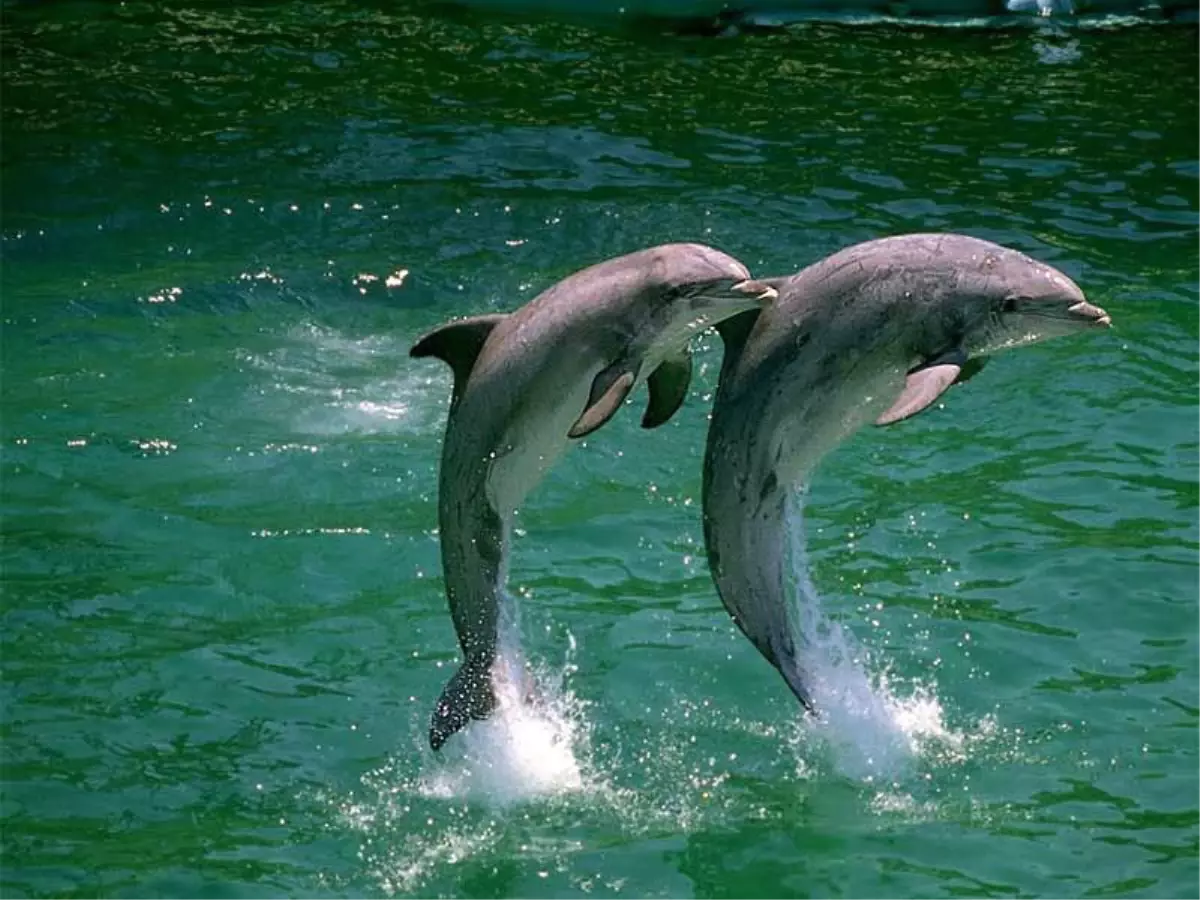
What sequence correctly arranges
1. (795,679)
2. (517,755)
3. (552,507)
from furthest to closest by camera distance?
(552,507), (517,755), (795,679)

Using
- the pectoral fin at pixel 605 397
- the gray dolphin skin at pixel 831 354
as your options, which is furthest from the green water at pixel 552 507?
the pectoral fin at pixel 605 397

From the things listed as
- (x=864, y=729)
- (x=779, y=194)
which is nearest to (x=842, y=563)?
(x=864, y=729)

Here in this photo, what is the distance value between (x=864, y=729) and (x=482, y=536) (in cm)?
195

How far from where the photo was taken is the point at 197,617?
30.8ft

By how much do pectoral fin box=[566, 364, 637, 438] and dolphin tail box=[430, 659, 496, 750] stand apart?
111 cm

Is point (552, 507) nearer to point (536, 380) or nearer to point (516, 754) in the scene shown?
point (516, 754)

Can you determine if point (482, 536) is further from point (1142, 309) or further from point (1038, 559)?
point (1142, 309)

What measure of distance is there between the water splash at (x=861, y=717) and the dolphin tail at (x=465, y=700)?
4.43ft

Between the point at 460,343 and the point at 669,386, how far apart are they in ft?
2.49

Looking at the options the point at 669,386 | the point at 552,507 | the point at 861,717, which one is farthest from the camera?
the point at 552,507

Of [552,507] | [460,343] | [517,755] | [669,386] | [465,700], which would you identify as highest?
[460,343]

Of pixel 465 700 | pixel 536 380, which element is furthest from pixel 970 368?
pixel 465 700

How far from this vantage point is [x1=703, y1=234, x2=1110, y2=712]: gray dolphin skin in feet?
22.9

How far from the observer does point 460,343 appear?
23.6 ft
